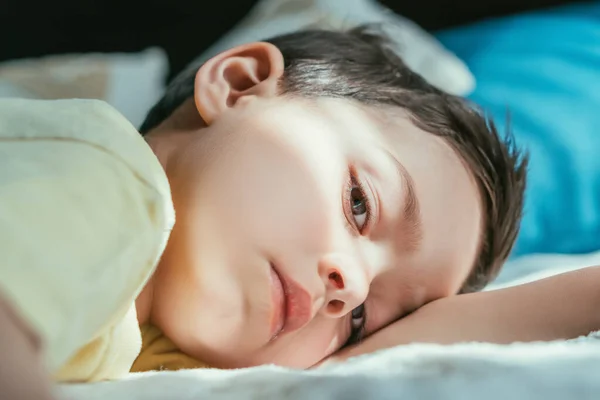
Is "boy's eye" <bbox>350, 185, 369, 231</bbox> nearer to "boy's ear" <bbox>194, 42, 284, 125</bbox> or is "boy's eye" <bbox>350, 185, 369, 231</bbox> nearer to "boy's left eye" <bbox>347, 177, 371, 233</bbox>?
"boy's left eye" <bbox>347, 177, 371, 233</bbox>

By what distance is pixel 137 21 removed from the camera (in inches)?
61.7

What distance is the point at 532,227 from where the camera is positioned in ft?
3.65

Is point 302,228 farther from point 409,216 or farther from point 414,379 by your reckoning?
point 414,379

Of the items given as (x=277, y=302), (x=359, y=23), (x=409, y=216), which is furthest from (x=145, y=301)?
(x=359, y=23)

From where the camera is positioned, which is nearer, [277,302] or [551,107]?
[277,302]

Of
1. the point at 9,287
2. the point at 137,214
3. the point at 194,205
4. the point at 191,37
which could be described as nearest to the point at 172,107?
the point at 194,205

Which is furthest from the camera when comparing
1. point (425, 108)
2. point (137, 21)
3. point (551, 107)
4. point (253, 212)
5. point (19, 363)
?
point (137, 21)

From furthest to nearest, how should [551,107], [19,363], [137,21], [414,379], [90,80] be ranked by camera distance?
1. [137,21]
2. [90,80]
3. [551,107]
4. [414,379]
5. [19,363]

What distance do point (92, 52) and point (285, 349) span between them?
1059 millimetres

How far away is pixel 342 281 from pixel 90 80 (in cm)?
88

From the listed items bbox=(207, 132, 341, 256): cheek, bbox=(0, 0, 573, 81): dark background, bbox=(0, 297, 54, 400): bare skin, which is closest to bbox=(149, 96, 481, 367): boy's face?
bbox=(207, 132, 341, 256): cheek

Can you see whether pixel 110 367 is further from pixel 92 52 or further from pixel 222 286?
pixel 92 52

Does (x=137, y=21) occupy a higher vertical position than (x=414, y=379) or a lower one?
lower

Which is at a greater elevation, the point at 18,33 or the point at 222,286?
the point at 222,286
